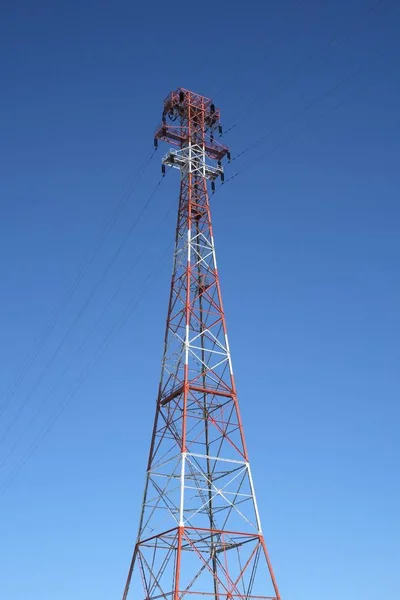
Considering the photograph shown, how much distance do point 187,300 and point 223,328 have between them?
2.82m

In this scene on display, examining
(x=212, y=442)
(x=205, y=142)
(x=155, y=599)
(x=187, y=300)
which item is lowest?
(x=155, y=599)

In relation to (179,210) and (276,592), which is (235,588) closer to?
(276,592)

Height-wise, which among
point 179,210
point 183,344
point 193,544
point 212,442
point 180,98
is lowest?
point 193,544

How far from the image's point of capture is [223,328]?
3994cm

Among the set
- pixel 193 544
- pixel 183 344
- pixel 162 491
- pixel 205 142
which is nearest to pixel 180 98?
pixel 205 142

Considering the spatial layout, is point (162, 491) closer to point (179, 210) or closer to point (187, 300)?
point (187, 300)

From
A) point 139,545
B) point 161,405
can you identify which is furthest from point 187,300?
point 139,545

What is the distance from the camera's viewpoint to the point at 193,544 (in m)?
32.2

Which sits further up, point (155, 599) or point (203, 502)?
point (203, 502)

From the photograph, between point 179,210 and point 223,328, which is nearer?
point 223,328

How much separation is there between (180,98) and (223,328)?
17708 millimetres

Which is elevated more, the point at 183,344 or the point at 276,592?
the point at 183,344

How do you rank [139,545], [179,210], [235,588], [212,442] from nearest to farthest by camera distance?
[235,588], [139,545], [212,442], [179,210]

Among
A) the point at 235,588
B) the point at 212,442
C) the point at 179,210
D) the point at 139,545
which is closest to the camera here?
the point at 235,588
